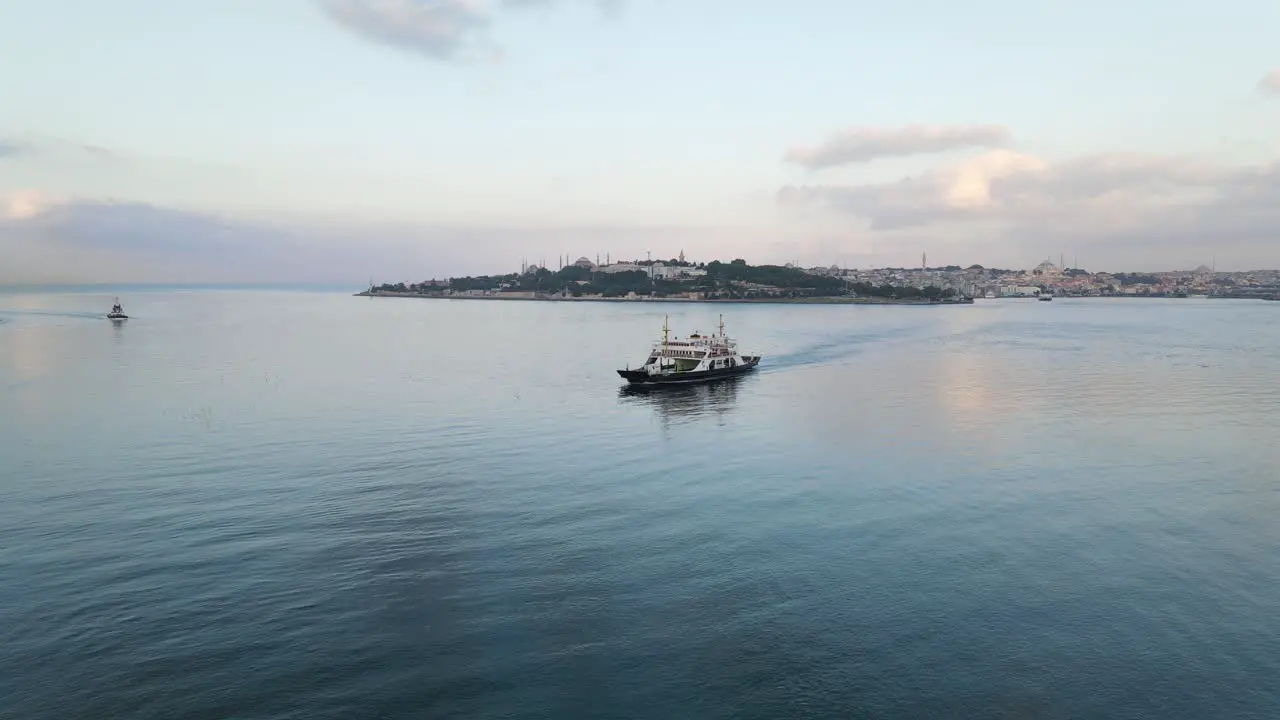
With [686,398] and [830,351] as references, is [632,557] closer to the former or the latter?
[686,398]

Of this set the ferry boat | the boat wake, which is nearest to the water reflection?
the ferry boat

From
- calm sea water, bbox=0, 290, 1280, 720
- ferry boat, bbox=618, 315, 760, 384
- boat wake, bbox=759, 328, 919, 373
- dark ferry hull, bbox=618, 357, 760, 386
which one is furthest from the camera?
boat wake, bbox=759, 328, 919, 373

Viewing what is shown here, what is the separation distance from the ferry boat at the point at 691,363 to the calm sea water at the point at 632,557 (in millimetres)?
9300

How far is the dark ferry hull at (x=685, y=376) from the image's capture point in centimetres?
6444

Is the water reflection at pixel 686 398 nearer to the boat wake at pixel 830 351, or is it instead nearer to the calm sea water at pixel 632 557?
the calm sea water at pixel 632 557

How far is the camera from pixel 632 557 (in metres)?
24.5

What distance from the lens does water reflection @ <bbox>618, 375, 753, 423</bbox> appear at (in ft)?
176

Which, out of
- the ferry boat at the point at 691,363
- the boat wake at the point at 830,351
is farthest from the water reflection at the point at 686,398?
the boat wake at the point at 830,351

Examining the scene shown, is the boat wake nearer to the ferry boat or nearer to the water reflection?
the ferry boat

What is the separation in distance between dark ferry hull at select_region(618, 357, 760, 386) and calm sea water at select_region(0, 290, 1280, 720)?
336 inches

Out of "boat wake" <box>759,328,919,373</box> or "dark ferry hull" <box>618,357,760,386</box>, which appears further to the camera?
"boat wake" <box>759,328,919,373</box>

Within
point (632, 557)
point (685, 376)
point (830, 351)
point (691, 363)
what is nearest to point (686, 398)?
point (685, 376)

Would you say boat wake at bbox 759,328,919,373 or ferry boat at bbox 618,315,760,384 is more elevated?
ferry boat at bbox 618,315,760,384

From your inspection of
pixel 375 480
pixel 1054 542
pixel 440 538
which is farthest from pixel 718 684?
pixel 375 480
